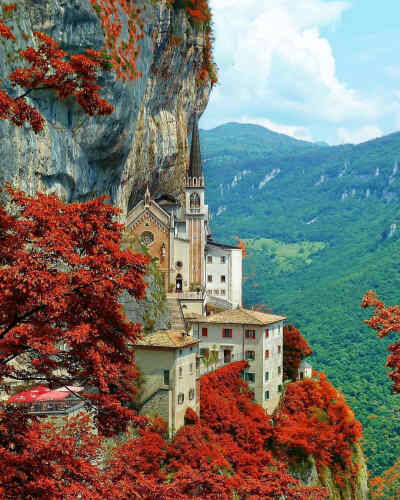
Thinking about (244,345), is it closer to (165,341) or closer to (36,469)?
(165,341)

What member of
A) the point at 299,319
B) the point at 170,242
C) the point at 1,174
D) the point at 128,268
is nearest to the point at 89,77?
the point at 128,268

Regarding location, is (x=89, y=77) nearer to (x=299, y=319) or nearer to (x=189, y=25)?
(x=189, y=25)

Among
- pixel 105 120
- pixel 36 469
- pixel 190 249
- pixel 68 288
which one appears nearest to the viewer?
pixel 68 288

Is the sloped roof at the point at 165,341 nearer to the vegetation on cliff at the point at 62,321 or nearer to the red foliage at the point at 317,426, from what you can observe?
the red foliage at the point at 317,426

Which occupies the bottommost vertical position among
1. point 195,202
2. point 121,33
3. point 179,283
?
point 179,283

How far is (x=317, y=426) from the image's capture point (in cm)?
4669

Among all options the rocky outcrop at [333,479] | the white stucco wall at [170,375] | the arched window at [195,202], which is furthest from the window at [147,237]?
the rocky outcrop at [333,479]

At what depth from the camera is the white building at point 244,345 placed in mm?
45250

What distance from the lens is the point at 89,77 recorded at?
1173cm

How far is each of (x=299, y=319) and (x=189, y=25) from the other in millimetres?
80154

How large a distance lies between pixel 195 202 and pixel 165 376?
94.8 feet

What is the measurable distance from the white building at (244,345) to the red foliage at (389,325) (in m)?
30.2

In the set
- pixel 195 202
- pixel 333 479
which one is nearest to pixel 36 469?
pixel 333 479

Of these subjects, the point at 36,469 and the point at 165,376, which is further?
the point at 165,376
